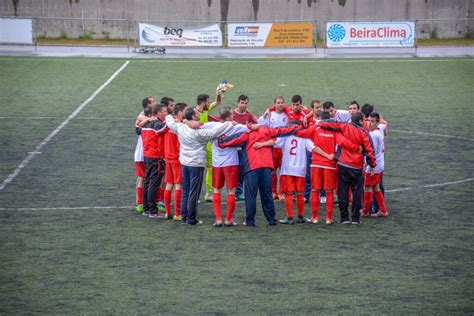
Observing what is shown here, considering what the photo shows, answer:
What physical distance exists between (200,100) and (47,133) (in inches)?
353

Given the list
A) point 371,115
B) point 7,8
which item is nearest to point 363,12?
point 7,8

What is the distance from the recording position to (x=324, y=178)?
15.2m

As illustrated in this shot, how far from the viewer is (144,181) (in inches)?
628

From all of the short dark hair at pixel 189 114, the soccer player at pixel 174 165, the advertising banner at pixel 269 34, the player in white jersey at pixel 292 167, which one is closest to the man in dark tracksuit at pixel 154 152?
the soccer player at pixel 174 165

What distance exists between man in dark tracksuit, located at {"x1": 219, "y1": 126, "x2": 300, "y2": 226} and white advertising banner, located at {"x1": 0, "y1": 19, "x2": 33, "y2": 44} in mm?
30624

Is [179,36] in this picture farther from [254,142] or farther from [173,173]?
[254,142]

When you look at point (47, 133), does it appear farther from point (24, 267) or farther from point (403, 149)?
point (24, 267)

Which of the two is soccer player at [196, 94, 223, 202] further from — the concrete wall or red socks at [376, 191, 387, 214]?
the concrete wall

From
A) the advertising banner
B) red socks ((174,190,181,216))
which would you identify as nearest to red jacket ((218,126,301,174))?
red socks ((174,190,181,216))

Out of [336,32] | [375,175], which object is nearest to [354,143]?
[375,175]

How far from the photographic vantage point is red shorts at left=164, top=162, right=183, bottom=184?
1543 cm

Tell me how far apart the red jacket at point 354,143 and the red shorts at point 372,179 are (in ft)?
1.66

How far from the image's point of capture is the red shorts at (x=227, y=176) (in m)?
15.0

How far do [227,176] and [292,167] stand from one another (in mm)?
1103
